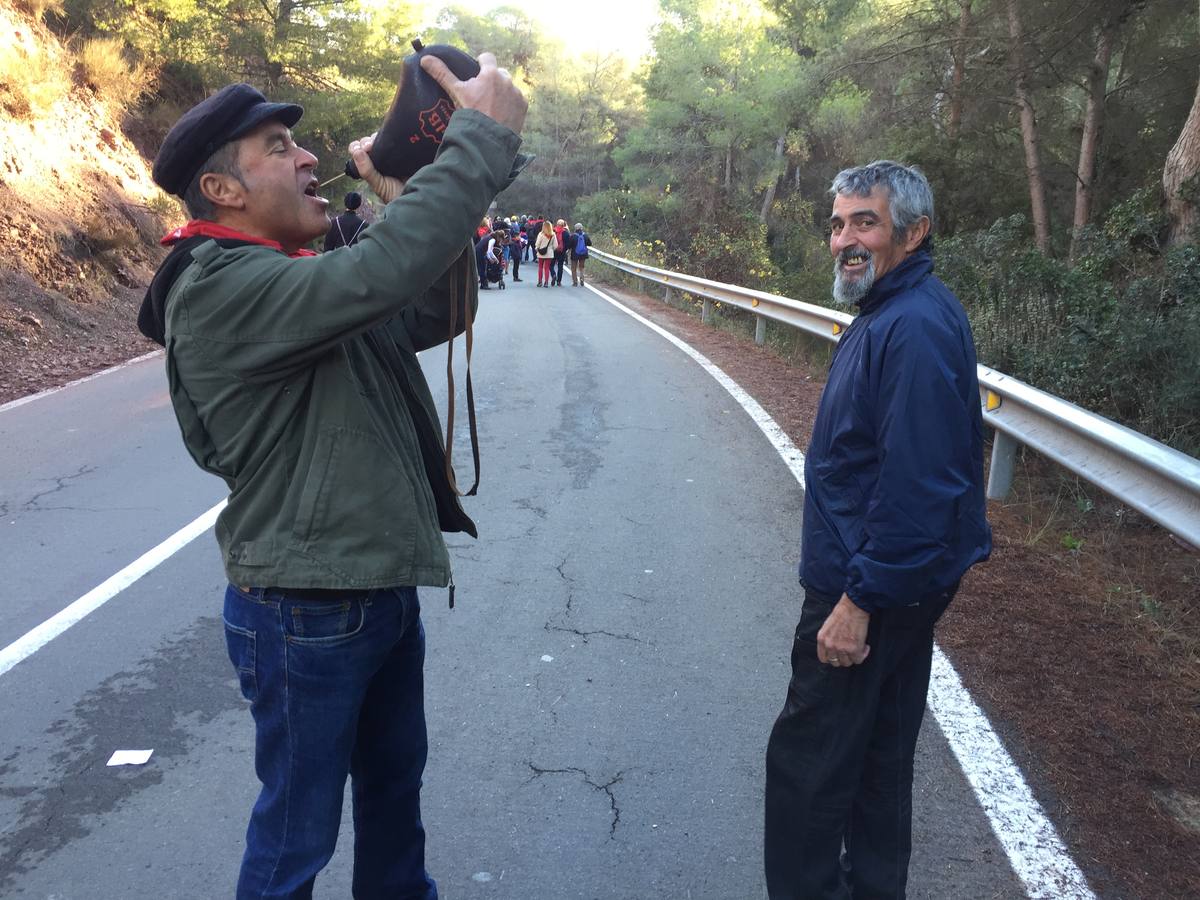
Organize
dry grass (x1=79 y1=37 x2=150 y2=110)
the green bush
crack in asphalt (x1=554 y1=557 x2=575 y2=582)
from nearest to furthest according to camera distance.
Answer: crack in asphalt (x1=554 y1=557 x2=575 y2=582), the green bush, dry grass (x1=79 y1=37 x2=150 y2=110)

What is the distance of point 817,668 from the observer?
2.62m

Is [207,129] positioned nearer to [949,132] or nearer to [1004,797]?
[1004,797]

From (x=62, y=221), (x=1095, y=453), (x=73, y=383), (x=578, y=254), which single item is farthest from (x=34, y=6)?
(x=1095, y=453)

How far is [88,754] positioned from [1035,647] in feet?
12.7

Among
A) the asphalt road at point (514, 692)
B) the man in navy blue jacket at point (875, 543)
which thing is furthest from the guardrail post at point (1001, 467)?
the man in navy blue jacket at point (875, 543)

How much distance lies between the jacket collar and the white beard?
0.02 meters

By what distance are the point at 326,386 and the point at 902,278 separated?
1.48 metres

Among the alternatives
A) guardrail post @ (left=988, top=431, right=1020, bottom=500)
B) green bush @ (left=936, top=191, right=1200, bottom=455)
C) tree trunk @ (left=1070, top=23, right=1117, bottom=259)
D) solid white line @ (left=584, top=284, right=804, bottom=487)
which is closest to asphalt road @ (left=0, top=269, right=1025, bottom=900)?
Answer: solid white line @ (left=584, top=284, right=804, bottom=487)

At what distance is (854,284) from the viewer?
267 cm

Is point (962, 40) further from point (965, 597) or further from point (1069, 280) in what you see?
point (965, 597)

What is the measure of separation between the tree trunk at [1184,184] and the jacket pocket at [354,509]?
10.3 metres

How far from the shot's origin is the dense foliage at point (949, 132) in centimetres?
789

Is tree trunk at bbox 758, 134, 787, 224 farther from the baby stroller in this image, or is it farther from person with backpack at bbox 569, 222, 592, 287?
the baby stroller

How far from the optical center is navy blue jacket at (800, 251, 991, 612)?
2.36m
